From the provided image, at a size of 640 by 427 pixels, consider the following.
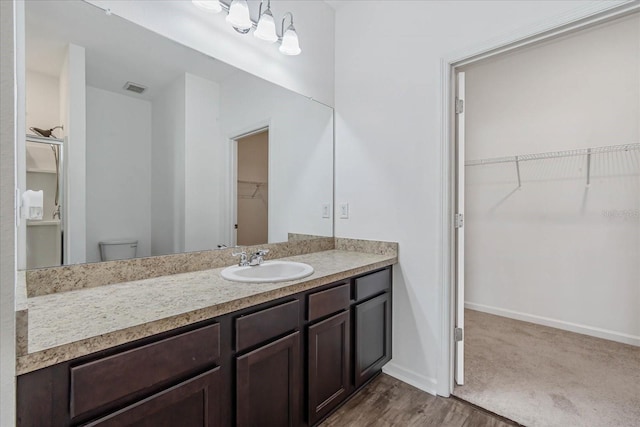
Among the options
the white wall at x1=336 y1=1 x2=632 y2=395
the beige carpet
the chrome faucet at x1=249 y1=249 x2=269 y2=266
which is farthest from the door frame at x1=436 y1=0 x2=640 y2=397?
the chrome faucet at x1=249 y1=249 x2=269 y2=266

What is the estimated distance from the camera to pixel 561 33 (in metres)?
1.48

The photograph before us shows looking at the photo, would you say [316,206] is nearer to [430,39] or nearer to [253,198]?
[253,198]

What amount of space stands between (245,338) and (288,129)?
146cm

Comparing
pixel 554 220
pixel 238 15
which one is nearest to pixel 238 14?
pixel 238 15

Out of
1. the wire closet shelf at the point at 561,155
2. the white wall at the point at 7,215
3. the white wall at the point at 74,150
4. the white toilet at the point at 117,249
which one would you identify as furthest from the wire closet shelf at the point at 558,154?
the white wall at the point at 7,215

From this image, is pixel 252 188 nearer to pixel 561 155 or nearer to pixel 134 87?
pixel 134 87

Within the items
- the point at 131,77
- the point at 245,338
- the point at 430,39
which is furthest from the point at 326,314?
Answer: the point at 430,39

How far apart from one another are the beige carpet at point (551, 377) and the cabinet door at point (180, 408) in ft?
4.95

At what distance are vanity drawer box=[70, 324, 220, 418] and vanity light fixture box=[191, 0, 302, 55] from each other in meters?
1.48

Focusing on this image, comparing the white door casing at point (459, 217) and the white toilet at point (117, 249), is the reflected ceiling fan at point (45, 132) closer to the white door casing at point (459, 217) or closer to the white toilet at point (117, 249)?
the white toilet at point (117, 249)

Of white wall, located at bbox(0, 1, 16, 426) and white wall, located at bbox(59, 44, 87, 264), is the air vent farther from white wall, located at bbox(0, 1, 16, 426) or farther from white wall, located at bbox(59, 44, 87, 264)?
white wall, located at bbox(0, 1, 16, 426)

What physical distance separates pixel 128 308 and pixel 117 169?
704 mm

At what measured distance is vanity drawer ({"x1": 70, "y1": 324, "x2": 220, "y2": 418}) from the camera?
77 centimetres

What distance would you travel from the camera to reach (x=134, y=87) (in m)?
1.42
